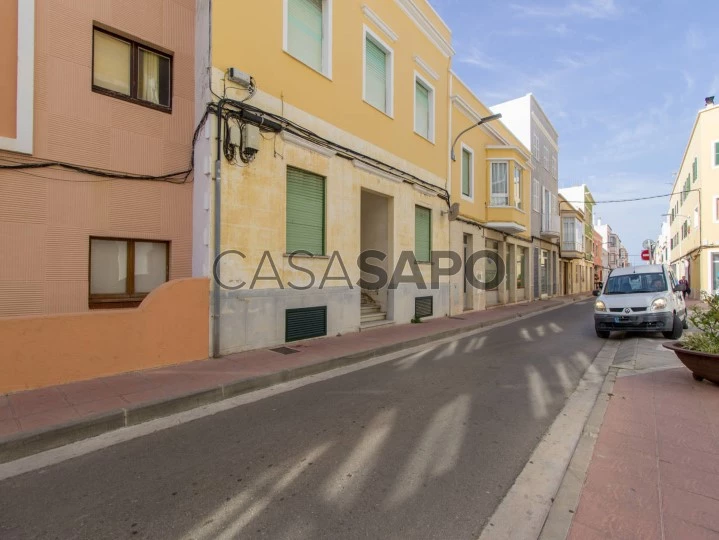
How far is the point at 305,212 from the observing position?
27.2 ft

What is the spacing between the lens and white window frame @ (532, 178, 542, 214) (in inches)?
913

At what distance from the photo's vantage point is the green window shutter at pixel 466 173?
15.8 meters

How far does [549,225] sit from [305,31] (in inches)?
856

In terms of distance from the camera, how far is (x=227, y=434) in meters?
3.85

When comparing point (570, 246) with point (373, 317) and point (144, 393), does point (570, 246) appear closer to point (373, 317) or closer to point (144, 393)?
point (373, 317)

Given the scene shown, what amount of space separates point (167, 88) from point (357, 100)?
4.42 meters

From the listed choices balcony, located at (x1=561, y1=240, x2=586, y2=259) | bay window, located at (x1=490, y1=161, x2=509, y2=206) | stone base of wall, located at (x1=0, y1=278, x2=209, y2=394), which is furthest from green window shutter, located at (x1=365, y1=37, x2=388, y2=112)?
balcony, located at (x1=561, y1=240, x2=586, y2=259)

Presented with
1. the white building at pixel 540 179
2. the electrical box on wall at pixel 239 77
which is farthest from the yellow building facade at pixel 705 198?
the electrical box on wall at pixel 239 77

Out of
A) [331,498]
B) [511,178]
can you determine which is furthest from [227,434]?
[511,178]

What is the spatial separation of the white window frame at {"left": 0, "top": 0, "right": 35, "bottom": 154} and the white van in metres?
11.1

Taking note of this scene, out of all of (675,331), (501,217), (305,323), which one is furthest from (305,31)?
(501,217)

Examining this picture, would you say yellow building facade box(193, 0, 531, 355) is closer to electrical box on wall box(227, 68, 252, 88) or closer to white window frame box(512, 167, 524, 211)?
electrical box on wall box(227, 68, 252, 88)

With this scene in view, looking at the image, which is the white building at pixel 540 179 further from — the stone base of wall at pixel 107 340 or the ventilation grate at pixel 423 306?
the stone base of wall at pixel 107 340

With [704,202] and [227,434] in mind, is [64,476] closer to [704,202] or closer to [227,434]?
[227,434]
